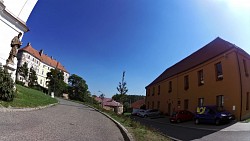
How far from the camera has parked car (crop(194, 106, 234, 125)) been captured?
20373 millimetres

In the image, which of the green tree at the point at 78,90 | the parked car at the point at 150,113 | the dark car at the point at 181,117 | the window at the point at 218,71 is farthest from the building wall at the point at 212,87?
the green tree at the point at 78,90

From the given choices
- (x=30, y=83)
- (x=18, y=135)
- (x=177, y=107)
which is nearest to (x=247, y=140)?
(x=18, y=135)

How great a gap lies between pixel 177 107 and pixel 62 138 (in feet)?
104

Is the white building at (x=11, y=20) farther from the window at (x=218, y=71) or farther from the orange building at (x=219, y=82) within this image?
the window at (x=218, y=71)

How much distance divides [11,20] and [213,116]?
60.9 ft

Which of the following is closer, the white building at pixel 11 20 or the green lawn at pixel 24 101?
the green lawn at pixel 24 101

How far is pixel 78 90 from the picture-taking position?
94.2 m

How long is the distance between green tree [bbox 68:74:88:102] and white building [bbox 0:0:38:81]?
72.8 meters

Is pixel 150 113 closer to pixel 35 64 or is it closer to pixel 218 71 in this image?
pixel 218 71

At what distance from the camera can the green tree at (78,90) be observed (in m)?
91.9

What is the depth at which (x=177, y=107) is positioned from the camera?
3744 centimetres

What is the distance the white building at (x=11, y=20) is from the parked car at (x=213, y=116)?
17101mm

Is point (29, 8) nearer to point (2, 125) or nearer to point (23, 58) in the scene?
point (2, 125)

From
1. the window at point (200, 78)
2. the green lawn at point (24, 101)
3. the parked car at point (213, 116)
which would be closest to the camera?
the green lawn at point (24, 101)
